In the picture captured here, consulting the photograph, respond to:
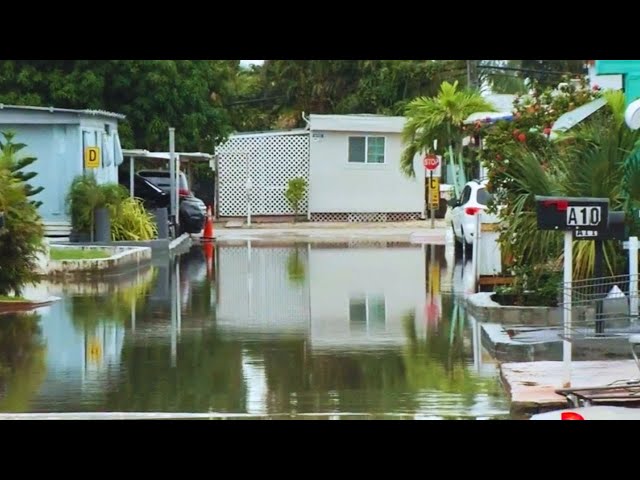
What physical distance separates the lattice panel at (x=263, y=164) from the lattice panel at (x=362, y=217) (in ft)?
2.15

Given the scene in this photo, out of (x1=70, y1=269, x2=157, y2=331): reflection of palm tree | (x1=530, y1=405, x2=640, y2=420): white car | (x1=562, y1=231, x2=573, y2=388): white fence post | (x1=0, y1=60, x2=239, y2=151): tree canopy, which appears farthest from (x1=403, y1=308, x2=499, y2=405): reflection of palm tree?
(x1=0, y1=60, x2=239, y2=151): tree canopy

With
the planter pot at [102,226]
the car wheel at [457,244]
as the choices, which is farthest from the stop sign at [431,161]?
the planter pot at [102,226]

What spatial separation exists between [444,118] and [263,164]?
9.42 m

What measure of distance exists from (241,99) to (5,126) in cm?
2705

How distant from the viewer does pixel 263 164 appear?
136 ft

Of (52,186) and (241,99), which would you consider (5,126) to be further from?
(241,99)

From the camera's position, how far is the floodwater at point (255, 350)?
10.3 meters

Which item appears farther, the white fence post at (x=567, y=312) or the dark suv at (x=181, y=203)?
the dark suv at (x=181, y=203)

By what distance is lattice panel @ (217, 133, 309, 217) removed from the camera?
41375mm

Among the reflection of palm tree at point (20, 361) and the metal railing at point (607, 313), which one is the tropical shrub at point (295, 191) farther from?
the metal railing at point (607, 313)

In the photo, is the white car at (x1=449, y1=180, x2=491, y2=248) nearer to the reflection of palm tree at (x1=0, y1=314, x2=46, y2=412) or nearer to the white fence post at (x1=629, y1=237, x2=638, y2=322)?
the reflection of palm tree at (x1=0, y1=314, x2=46, y2=412)

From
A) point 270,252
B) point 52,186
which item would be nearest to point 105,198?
point 52,186

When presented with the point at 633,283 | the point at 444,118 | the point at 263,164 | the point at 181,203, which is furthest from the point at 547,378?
the point at 263,164

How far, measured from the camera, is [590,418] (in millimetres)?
8773
